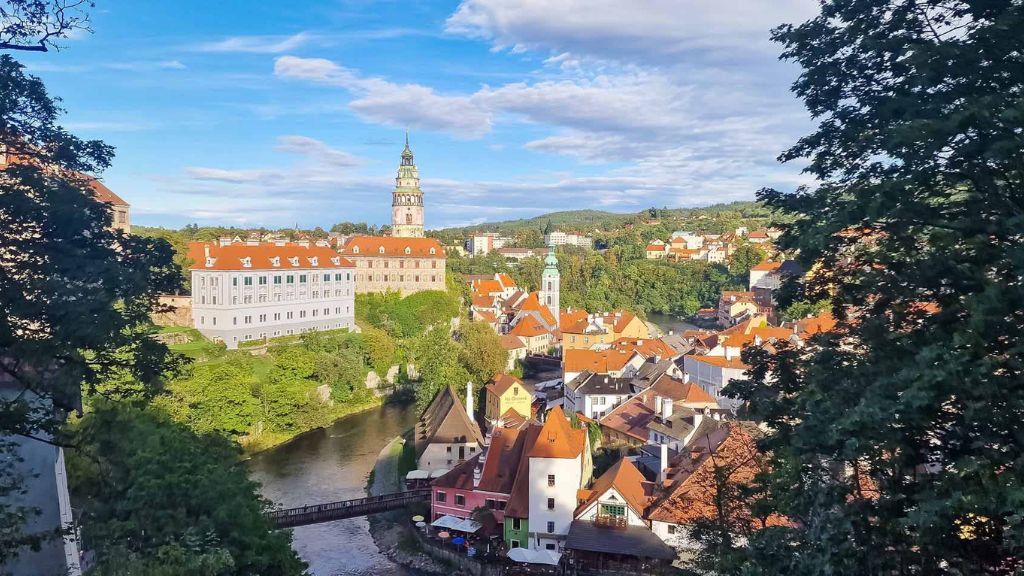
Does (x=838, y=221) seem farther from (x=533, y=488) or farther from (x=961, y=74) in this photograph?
(x=533, y=488)

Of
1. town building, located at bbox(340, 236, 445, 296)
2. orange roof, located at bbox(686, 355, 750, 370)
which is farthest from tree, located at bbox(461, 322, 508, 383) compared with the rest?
town building, located at bbox(340, 236, 445, 296)

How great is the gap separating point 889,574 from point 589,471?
49.7ft

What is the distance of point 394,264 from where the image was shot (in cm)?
4541

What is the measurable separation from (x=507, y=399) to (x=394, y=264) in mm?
22048

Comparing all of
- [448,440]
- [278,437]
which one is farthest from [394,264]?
[448,440]

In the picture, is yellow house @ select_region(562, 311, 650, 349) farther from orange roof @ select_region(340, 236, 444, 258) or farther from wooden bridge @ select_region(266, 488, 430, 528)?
wooden bridge @ select_region(266, 488, 430, 528)

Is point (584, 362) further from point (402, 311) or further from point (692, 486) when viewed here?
point (692, 486)

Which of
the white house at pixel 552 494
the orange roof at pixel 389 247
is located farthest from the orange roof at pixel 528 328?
the white house at pixel 552 494

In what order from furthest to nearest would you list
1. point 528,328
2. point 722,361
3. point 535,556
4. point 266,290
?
1. point 528,328
2. point 266,290
3. point 722,361
4. point 535,556

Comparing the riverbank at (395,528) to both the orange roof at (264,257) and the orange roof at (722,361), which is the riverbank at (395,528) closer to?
the orange roof at (722,361)

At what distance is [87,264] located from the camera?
5.52 m

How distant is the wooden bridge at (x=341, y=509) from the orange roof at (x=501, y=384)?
771 cm

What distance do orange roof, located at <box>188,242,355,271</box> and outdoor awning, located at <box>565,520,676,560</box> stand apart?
22.8 meters

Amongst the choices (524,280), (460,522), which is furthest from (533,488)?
→ (524,280)
